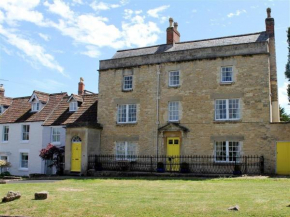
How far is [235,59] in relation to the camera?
2559 centimetres

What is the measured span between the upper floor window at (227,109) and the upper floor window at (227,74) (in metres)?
1.49

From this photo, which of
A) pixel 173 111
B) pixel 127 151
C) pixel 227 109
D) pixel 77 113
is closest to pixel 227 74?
pixel 227 109

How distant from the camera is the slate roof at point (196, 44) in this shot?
27047mm

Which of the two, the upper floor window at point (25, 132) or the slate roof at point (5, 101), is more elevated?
the slate roof at point (5, 101)

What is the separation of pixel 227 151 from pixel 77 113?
550 inches

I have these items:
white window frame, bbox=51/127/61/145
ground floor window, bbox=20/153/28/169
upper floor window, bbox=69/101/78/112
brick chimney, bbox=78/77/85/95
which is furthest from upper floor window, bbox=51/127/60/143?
brick chimney, bbox=78/77/85/95

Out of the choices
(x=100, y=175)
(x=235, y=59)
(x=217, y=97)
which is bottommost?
(x=100, y=175)

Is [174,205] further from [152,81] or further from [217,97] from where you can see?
[152,81]

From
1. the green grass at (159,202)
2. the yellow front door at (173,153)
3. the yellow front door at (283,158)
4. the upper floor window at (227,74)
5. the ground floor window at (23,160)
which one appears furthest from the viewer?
the ground floor window at (23,160)

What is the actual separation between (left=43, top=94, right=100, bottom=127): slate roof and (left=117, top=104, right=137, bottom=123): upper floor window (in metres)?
2.33

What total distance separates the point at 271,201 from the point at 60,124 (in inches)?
878

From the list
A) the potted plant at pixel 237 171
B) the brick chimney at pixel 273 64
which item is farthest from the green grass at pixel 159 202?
the brick chimney at pixel 273 64

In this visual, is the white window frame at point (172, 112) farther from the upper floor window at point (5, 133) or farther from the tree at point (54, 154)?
A: the upper floor window at point (5, 133)

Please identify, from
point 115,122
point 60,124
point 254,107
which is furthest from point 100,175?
point 254,107
